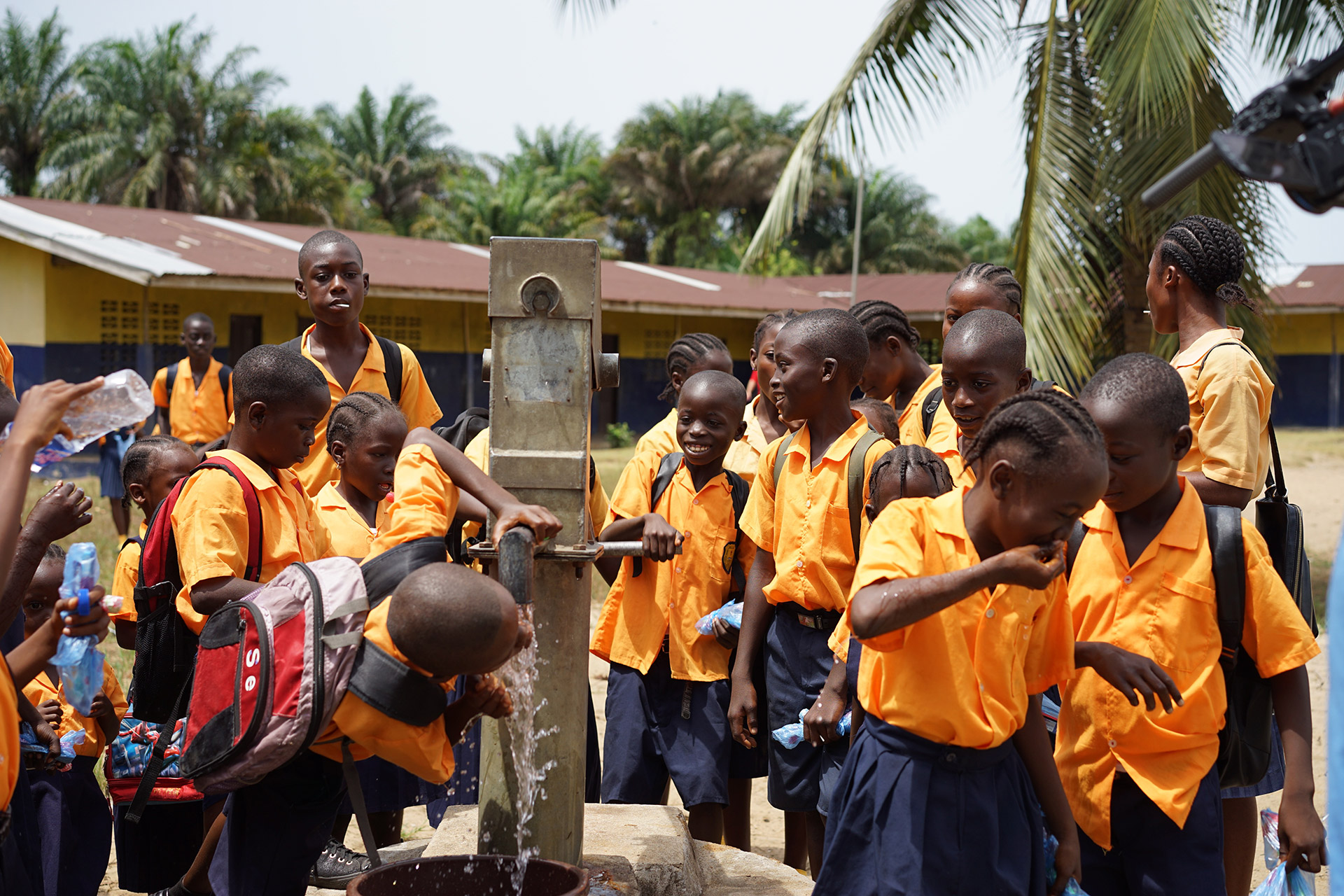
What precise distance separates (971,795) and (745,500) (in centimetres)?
162

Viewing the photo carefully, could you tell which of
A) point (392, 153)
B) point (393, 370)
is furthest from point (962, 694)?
point (392, 153)

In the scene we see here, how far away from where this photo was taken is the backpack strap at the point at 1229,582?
2.29m

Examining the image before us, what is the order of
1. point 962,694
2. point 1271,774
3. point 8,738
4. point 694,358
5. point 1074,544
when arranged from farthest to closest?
point 694,358, point 1271,774, point 1074,544, point 962,694, point 8,738

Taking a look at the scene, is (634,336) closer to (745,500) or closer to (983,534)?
(745,500)

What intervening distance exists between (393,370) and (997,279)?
196 cm

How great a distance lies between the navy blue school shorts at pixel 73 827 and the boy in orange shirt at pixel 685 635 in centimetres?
140

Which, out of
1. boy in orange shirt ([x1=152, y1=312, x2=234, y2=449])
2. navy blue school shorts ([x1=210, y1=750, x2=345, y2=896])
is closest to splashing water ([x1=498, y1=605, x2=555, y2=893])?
navy blue school shorts ([x1=210, y1=750, x2=345, y2=896])

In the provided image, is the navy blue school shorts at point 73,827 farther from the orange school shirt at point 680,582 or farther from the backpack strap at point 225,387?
the backpack strap at point 225,387

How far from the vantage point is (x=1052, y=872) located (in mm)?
2207

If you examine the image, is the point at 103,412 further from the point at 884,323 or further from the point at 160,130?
the point at 160,130

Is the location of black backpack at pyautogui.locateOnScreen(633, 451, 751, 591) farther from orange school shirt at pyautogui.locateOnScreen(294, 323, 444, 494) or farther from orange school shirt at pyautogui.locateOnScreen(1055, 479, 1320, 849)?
orange school shirt at pyautogui.locateOnScreen(1055, 479, 1320, 849)

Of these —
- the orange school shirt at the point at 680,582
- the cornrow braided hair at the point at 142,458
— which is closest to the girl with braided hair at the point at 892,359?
the orange school shirt at the point at 680,582

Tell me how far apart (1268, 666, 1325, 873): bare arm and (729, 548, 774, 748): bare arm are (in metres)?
1.28

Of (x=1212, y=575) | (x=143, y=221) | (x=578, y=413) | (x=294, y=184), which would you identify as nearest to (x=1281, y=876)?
(x=1212, y=575)
